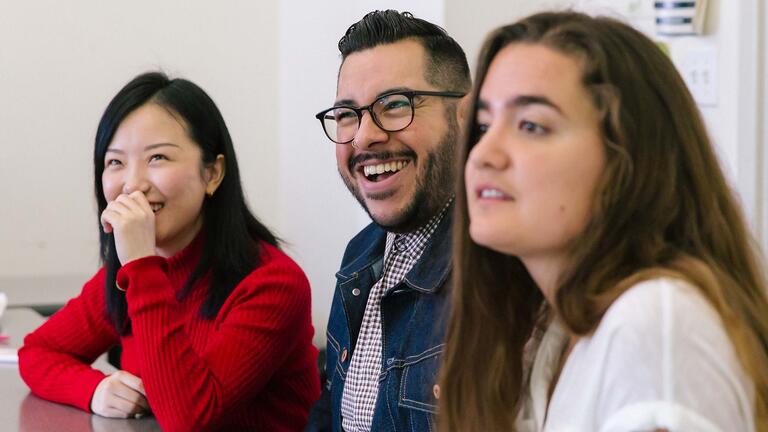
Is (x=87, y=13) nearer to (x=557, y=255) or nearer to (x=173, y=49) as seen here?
(x=173, y=49)

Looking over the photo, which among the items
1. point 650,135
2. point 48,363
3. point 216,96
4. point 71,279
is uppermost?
point 650,135

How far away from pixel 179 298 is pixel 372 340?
0.43m

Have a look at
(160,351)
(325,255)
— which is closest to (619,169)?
(160,351)

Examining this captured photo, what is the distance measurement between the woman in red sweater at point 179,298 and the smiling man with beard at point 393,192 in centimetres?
17

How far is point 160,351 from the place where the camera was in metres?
1.69

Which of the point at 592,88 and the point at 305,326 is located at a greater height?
the point at 592,88

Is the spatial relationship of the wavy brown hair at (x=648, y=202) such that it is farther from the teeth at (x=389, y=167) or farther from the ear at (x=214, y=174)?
the ear at (x=214, y=174)

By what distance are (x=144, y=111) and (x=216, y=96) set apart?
181cm

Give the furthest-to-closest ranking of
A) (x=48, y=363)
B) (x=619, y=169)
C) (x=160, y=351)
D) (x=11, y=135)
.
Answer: (x=11, y=135), (x=48, y=363), (x=160, y=351), (x=619, y=169)

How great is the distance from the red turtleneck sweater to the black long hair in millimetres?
32

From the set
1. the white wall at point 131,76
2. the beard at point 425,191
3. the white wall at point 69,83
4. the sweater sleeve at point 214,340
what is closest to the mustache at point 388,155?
the beard at point 425,191

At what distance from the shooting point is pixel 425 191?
1.64 m

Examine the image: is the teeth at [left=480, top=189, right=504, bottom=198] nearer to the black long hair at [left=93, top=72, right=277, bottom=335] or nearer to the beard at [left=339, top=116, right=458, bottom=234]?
the beard at [left=339, top=116, right=458, bottom=234]

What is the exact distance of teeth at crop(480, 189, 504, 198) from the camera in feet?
3.49
